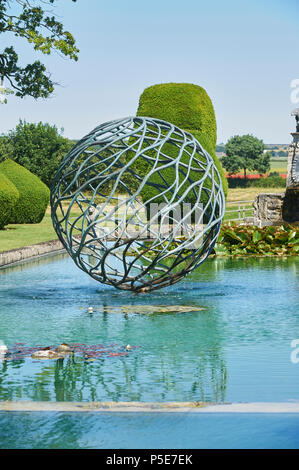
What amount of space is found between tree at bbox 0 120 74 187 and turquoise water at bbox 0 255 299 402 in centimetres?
3347

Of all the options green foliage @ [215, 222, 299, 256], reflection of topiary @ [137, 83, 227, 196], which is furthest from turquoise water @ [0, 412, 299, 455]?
reflection of topiary @ [137, 83, 227, 196]

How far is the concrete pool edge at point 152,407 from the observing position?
16.9 ft

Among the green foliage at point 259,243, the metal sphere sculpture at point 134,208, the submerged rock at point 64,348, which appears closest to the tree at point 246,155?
the metal sphere sculpture at point 134,208

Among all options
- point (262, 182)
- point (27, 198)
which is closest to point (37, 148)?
point (27, 198)

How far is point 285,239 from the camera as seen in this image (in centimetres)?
1703

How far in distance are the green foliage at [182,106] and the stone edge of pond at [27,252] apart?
444 inches

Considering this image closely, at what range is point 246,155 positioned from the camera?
3489 inches

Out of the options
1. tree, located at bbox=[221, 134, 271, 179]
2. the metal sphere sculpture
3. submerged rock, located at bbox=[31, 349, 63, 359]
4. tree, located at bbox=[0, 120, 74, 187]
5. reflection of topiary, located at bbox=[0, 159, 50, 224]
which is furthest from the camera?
tree, located at bbox=[221, 134, 271, 179]

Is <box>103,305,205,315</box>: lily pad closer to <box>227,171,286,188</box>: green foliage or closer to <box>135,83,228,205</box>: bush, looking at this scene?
<box>135,83,228,205</box>: bush

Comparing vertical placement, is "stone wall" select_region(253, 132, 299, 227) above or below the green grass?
above

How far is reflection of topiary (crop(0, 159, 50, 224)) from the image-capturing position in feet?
88.5

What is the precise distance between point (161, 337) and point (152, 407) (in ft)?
8.71

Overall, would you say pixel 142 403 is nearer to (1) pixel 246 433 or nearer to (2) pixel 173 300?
(1) pixel 246 433

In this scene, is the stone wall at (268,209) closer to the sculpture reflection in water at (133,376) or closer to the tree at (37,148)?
the sculpture reflection in water at (133,376)
